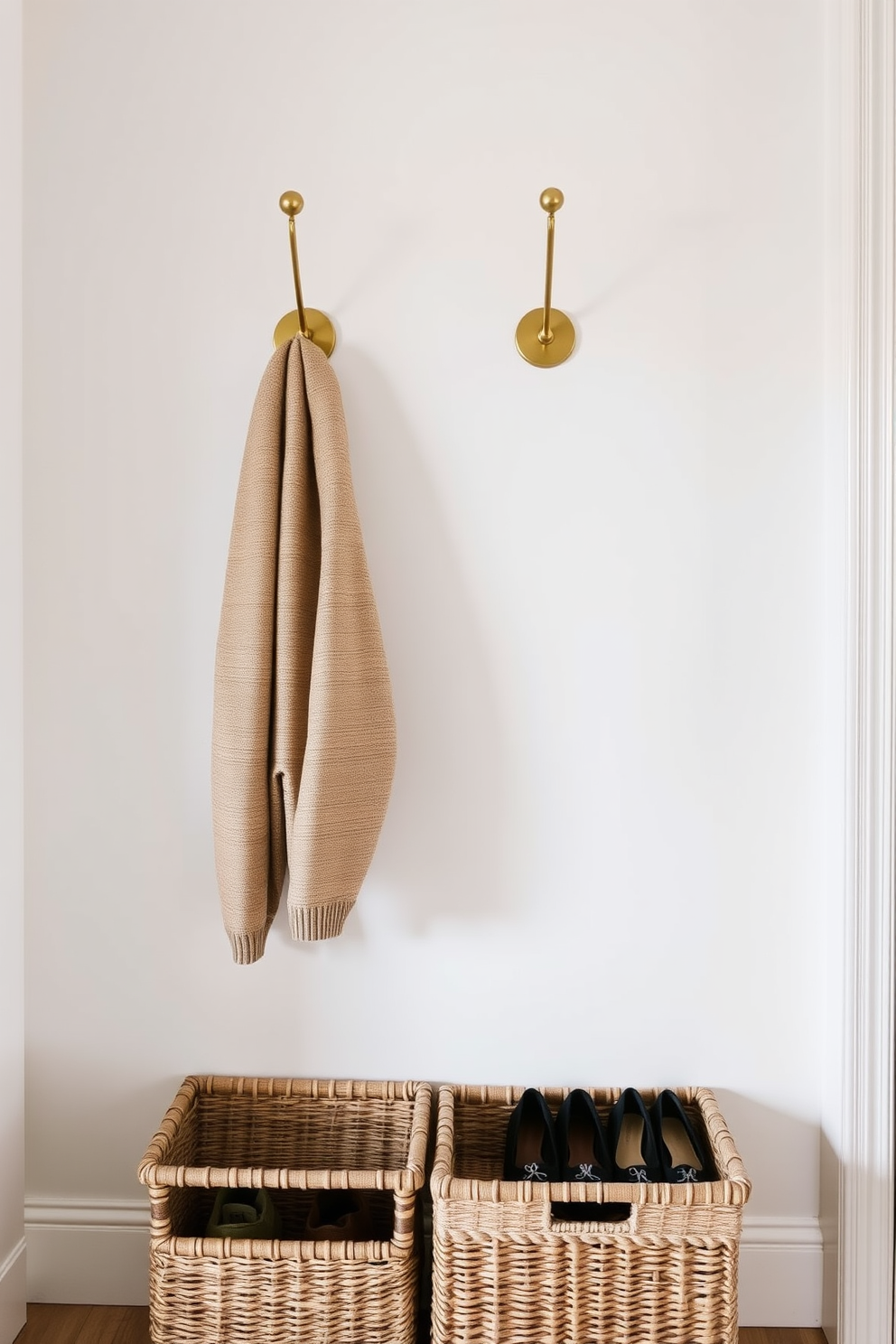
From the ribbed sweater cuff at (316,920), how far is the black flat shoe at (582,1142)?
1.46ft

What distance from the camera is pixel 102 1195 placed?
1.58 meters

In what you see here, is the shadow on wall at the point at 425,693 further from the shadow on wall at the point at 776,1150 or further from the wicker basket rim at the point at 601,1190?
the shadow on wall at the point at 776,1150

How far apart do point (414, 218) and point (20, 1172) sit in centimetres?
162

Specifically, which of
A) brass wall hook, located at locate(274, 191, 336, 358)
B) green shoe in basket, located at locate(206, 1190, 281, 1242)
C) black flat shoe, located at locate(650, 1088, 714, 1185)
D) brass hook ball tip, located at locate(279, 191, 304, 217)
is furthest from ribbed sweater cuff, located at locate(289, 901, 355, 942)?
brass hook ball tip, located at locate(279, 191, 304, 217)

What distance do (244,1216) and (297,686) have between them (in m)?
0.79

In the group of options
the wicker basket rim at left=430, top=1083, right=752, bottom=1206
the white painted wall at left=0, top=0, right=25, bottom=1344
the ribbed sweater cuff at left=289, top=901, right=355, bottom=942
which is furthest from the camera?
the white painted wall at left=0, top=0, right=25, bottom=1344

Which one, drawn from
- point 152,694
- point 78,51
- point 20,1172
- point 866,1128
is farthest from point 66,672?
point 866,1128

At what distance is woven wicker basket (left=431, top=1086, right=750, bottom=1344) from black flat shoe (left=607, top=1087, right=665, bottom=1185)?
2.4 inches

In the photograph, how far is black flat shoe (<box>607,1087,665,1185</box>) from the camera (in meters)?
1.34

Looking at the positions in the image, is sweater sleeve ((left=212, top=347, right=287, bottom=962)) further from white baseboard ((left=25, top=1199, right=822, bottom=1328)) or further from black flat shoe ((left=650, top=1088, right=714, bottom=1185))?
black flat shoe ((left=650, top=1088, right=714, bottom=1185))

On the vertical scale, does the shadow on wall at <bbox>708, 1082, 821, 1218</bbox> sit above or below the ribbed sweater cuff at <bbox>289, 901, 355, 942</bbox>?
below

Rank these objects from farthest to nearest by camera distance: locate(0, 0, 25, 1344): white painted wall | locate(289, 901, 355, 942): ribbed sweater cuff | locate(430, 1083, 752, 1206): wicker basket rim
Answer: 1. locate(0, 0, 25, 1344): white painted wall
2. locate(289, 901, 355, 942): ribbed sweater cuff
3. locate(430, 1083, 752, 1206): wicker basket rim

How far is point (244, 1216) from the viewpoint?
1430 millimetres

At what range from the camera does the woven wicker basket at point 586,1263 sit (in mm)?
1268
